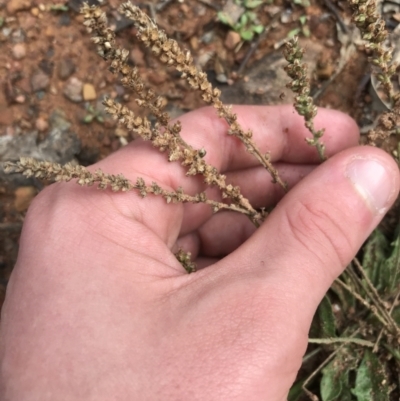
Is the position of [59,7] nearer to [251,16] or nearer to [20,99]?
[20,99]

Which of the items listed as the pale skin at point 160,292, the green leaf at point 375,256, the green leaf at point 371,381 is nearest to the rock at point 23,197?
the pale skin at point 160,292

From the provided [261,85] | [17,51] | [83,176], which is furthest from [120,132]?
[83,176]

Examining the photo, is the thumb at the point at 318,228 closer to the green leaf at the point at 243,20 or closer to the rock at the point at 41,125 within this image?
the green leaf at the point at 243,20

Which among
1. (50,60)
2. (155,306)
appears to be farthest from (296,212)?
(50,60)

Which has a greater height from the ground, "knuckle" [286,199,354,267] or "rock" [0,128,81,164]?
"knuckle" [286,199,354,267]

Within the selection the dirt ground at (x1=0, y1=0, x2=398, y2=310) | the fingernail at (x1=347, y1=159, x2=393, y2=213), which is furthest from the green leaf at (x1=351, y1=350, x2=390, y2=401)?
the dirt ground at (x1=0, y1=0, x2=398, y2=310)

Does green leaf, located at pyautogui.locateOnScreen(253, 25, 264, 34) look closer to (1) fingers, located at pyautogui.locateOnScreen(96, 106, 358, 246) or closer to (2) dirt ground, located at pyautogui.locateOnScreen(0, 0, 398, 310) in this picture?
(2) dirt ground, located at pyautogui.locateOnScreen(0, 0, 398, 310)
